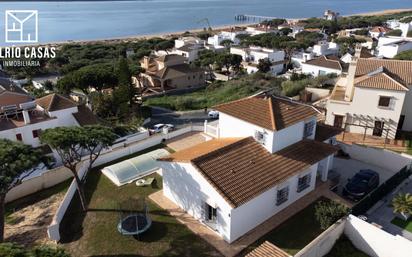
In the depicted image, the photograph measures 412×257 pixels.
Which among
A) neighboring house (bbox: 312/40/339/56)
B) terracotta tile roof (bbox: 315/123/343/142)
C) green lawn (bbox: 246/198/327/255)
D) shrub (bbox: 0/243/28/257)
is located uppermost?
neighboring house (bbox: 312/40/339/56)

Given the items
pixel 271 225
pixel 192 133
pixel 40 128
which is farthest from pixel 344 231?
pixel 40 128

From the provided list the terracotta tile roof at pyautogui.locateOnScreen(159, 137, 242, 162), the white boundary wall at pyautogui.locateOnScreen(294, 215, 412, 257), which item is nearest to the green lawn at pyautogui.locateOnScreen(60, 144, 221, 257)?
the terracotta tile roof at pyautogui.locateOnScreen(159, 137, 242, 162)

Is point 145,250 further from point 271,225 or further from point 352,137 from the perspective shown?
point 352,137

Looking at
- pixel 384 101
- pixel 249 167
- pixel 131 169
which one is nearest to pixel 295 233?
pixel 249 167

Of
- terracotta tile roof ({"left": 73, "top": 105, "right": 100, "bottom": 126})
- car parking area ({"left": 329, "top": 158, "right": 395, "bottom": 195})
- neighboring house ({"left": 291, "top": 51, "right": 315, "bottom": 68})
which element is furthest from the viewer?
neighboring house ({"left": 291, "top": 51, "right": 315, "bottom": 68})

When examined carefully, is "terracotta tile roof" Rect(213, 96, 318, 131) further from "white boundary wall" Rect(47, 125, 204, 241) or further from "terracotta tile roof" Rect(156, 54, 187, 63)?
"terracotta tile roof" Rect(156, 54, 187, 63)

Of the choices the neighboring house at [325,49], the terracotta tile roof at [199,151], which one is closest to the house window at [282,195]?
the terracotta tile roof at [199,151]
